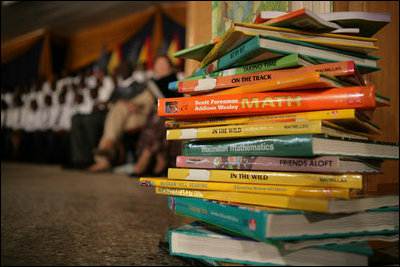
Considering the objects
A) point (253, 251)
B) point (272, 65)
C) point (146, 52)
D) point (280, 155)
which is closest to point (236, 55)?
point (272, 65)

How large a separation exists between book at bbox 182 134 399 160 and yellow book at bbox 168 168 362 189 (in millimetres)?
30

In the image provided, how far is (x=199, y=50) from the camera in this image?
0.61 m

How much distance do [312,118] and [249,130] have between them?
0.09 m

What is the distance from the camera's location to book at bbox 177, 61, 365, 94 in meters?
0.45

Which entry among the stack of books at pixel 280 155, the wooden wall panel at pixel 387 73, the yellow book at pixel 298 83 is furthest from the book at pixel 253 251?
Answer: the wooden wall panel at pixel 387 73

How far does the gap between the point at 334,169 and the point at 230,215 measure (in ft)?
0.52

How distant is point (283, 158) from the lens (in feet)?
A: 1.50

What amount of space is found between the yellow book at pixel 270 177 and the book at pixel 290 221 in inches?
1.7

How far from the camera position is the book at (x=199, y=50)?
0.59m

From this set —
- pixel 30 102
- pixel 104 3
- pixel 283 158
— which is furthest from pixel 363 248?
pixel 30 102

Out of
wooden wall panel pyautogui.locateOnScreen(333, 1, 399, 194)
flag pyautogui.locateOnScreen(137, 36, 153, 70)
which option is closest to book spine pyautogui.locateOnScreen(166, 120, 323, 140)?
wooden wall panel pyautogui.locateOnScreen(333, 1, 399, 194)

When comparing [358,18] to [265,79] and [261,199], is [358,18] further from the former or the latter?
[261,199]

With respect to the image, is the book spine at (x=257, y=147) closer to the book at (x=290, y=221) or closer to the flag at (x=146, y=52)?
the book at (x=290, y=221)

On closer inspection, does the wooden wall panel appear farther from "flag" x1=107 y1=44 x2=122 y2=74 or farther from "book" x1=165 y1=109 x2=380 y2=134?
"flag" x1=107 y1=44 x2=122 y2=74
